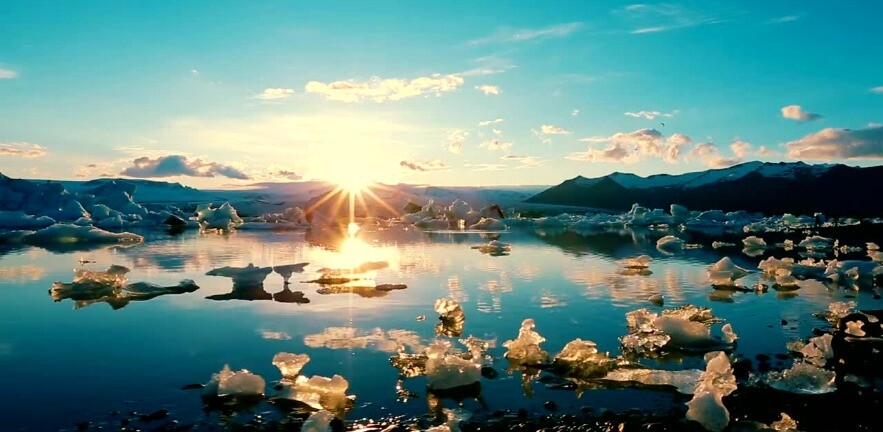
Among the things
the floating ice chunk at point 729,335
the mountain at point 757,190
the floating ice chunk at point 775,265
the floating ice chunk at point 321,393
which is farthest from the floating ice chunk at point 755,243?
the mountain at point 757,190

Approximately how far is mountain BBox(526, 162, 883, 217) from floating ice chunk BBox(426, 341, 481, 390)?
8979cm

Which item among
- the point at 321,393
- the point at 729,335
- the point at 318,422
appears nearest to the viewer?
the point at 318,422

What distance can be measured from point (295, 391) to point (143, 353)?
383 cm

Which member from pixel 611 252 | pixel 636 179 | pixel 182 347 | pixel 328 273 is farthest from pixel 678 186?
pixel 182 347

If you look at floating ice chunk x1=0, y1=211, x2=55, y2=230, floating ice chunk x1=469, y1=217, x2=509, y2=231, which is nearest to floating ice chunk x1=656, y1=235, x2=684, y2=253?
floating ice chunk x1=469, y1=217, x2=509, y2=231

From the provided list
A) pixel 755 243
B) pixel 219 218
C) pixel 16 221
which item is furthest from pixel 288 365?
pixel 219 218

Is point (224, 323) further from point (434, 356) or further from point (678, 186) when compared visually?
point (678, 186)

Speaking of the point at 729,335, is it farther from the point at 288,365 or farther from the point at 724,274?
the point at 724,274

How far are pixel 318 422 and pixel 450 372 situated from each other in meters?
2.08

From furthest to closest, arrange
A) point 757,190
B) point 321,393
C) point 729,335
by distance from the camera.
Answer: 1. point 757,190
2. point 729,335
3. point 321,393

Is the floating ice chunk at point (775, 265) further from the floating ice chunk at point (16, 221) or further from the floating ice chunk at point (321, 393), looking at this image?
the floating ice chunk at point (16, 221)

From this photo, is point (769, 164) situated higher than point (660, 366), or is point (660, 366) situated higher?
point (769, 164)

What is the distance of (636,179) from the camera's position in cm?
13312

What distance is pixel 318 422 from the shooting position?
6.27 meters
